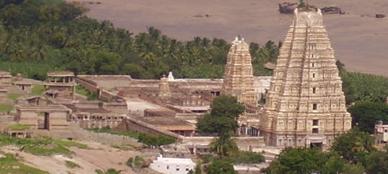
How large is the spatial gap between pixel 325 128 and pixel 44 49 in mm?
25190

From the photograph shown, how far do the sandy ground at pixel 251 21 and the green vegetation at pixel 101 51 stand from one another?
6292 mm

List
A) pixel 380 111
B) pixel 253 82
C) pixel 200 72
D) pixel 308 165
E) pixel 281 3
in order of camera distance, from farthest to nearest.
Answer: pixel 281 3, pixel 200 72, pixel 253 82, pixel 380 111, pixel 308 165

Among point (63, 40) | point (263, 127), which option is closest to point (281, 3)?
point (63, 40)

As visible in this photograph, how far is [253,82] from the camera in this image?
7175 cm

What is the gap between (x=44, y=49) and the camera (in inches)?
3410

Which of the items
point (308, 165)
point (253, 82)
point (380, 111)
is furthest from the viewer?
point (253, 82)

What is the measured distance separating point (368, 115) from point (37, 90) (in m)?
13.9

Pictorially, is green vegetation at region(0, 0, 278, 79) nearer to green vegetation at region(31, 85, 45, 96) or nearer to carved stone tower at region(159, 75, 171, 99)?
green vegetation at region(31, 85, 45, 96)

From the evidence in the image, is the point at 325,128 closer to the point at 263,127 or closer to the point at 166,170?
the point at 263,127

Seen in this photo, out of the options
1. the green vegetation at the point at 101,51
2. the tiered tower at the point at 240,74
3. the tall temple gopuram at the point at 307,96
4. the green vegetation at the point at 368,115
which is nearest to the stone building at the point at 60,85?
the green vegetation at the point at 101,51

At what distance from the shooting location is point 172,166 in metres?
57.8

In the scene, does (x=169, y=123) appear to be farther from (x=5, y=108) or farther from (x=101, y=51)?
(x=101, y=51)

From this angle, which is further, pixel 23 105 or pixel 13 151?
pixel 23 105

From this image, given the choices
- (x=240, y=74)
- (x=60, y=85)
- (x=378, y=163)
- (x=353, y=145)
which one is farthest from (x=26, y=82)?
(x=378, y=163)
